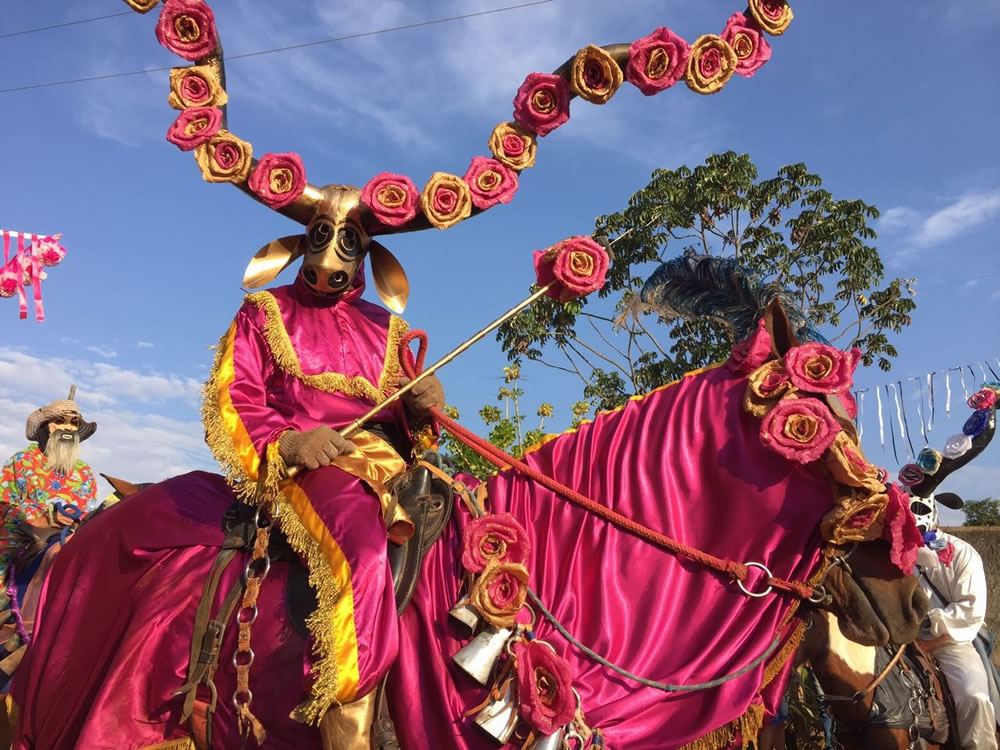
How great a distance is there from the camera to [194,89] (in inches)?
148

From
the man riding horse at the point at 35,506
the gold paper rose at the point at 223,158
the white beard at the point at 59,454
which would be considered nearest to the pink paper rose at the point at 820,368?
the gold paper rose at the point at 223,158

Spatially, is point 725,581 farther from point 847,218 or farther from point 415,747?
point 847,218

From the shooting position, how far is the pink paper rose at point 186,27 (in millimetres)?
3752

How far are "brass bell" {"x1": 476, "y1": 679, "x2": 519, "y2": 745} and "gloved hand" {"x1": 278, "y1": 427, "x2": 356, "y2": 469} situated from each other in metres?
1.07

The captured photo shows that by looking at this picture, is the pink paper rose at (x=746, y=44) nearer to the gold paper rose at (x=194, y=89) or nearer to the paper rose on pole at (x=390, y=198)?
the paper rose on pole at (x=390, y=198)

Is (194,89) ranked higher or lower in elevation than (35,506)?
higher

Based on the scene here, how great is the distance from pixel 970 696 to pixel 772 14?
457cm

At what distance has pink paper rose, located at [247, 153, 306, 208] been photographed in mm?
3627

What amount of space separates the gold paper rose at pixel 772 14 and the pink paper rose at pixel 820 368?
157cm

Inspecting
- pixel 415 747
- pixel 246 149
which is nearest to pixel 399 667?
pixel 415 747

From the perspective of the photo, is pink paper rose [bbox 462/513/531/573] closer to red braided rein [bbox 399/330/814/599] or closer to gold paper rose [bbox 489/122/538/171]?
red braided rein [bbox 399/330/814/599]

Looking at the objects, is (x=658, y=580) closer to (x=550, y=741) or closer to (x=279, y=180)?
(x=550, y=741)

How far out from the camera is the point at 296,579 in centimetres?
301

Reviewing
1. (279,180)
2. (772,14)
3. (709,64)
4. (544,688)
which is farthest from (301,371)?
(772,14)
